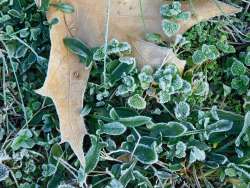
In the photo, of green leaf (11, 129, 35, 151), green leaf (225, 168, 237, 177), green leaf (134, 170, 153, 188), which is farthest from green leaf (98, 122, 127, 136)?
green leaf (225, 168, 237, 177)

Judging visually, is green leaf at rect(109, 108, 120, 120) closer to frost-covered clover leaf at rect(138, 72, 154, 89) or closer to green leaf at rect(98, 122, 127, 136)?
green leaf at rect(98, 122, 127, 136)

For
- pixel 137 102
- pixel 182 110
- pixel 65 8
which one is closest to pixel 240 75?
pixel 182 110

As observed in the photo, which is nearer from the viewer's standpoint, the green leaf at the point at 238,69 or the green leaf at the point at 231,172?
the green leaf at the point at 231,172

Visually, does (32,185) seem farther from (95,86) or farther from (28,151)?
(95,86)

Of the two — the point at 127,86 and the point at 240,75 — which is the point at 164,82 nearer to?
the point at 127,86

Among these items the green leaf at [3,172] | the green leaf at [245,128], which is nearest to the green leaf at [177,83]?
the green leaf at [245,128]

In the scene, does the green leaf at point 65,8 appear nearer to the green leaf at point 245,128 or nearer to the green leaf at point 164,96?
the green leaf at point 164,96
